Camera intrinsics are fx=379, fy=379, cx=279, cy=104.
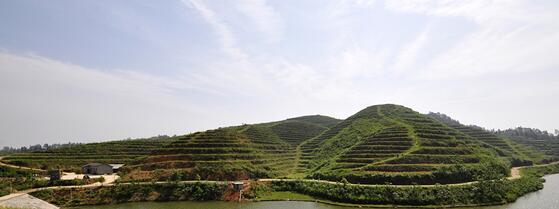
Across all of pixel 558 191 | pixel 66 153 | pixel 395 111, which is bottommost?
pixel 558 191

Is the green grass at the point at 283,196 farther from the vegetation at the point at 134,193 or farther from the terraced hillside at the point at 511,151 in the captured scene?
the terraced hillside at the point at 511,151

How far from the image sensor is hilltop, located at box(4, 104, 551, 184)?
59344mm

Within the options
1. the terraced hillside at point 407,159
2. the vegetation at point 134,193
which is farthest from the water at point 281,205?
the terraced hillside at point 407,159

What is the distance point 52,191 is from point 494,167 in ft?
229

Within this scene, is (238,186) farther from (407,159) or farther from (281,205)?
(407,159)

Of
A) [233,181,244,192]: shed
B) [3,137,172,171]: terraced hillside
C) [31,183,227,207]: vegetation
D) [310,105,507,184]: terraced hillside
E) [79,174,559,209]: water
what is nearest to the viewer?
[79,174,559,209]: water

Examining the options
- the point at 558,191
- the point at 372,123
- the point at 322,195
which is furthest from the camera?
the point at 372,123

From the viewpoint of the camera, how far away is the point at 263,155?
82.4 metres

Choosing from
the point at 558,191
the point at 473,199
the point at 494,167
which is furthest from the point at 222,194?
the point at 558,191

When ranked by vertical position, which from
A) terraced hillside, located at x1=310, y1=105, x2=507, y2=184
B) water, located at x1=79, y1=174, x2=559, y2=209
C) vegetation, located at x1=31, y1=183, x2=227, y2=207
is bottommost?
water, located at x1=79, y1=174, x2=559, y2=209

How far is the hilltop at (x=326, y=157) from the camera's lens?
195 ft

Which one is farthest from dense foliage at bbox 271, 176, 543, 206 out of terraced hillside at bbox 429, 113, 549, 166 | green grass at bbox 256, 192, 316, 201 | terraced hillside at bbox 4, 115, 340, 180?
terraced hillside at bbox 429, 113, 549, 166

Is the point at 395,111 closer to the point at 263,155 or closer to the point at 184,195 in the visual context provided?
the point at 263,155

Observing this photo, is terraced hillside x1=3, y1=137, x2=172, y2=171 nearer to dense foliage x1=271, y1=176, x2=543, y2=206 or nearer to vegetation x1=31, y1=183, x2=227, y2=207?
vegetation x1=31, y1=183, x2=227, y2=207
